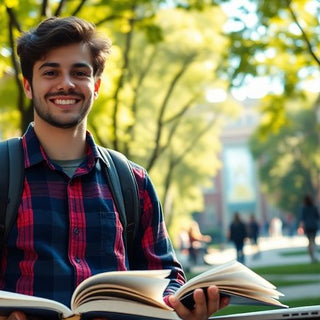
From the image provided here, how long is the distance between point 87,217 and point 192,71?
24231 mm

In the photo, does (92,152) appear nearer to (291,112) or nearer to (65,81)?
(65,81)

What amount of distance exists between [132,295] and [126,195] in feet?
1.55

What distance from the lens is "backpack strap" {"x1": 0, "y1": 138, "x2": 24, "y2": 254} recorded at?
2.32 metres

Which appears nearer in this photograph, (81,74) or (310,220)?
(81,74)

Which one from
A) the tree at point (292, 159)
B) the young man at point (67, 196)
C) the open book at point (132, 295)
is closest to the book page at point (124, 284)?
the open book at point (132, 295)

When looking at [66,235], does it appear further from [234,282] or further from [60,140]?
[234,282]

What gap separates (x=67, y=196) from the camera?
2422 millimetres

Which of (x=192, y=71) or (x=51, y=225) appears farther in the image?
(x=192, y=71)

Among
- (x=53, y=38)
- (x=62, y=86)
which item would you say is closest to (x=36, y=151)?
(x=62, y=86)

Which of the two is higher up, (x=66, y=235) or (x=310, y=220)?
(x=310, y=220)

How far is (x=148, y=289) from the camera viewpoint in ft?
7.00

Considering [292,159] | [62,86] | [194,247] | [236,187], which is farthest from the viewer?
[236,187]

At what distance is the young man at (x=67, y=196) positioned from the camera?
91.2 inches

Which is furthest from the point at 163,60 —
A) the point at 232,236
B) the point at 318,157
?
the point at 318,157
